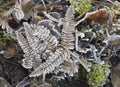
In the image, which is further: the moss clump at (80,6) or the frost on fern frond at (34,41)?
the moss clump at (80,6)

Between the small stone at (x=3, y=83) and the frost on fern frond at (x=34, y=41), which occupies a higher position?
the frost on fern frond at (x=34, y=41)

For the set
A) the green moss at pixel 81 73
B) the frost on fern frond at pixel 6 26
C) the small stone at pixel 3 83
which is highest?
the frost on fern frond at pixel 6 26

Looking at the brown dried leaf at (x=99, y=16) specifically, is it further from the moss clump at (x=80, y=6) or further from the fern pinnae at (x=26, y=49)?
the fern pinnae at (x=26, y=49)

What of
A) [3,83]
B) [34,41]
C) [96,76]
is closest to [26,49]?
[34,41]

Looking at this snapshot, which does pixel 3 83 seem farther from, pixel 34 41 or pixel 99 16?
pixel 99 16

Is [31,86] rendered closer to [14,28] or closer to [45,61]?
[45,61]

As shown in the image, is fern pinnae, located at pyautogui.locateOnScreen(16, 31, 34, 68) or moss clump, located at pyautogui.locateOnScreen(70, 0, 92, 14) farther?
moss clump, located at pyautogui.locateOnScreen(70, 0, 92, 14)

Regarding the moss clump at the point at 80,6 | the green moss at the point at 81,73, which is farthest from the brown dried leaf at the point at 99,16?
the green moss at the point at 81,73

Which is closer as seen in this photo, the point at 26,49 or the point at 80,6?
the point at 26,49

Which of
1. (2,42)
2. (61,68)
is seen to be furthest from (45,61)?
(2,42)

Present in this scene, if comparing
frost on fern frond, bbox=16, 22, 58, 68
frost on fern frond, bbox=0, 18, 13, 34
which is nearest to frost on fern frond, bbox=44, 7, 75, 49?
frost on fern frond, bbox=16, 22, 58, 68

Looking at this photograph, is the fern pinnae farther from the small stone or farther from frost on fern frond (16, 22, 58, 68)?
the small stone
